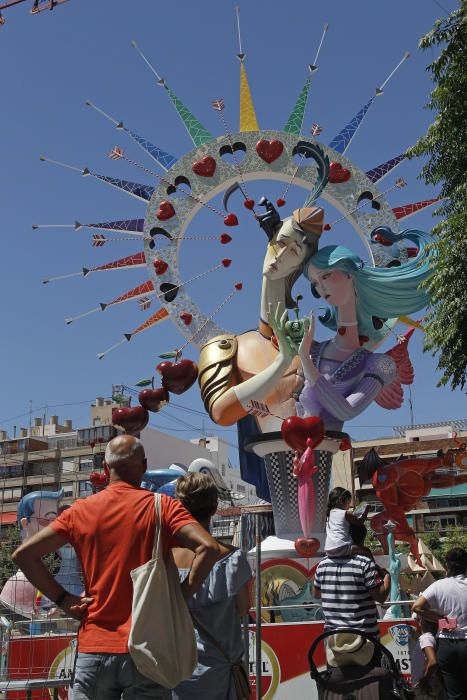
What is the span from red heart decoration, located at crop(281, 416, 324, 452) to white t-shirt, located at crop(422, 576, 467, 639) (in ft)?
21.1

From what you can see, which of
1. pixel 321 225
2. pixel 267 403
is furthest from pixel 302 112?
pixel 267 403

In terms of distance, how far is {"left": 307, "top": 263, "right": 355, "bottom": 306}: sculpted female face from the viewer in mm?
12430

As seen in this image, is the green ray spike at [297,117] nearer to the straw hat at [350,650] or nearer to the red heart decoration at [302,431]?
the red heart decoration at [302,431]

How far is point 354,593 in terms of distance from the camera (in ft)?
A: 14.6

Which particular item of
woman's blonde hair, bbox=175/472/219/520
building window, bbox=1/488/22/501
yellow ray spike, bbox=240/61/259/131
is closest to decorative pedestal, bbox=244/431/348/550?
yellow ray spike, bbox=240/61/259/131

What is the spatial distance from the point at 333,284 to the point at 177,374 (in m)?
2.78

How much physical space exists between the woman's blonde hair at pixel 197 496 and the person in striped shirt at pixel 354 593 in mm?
1143

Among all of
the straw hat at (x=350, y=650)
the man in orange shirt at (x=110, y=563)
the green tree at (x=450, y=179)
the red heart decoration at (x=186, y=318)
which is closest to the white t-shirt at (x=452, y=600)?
the straw hat at (x=350, y=650)

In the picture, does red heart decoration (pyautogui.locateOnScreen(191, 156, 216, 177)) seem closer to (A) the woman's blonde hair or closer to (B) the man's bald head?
(A) the woman's blonde hair

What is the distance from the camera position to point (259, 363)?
42.1ft

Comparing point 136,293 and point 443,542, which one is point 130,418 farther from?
point 443,542

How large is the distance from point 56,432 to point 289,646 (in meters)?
60.6

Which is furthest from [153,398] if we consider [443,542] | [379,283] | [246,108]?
[443,542]

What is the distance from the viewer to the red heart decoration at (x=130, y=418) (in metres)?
12.8
